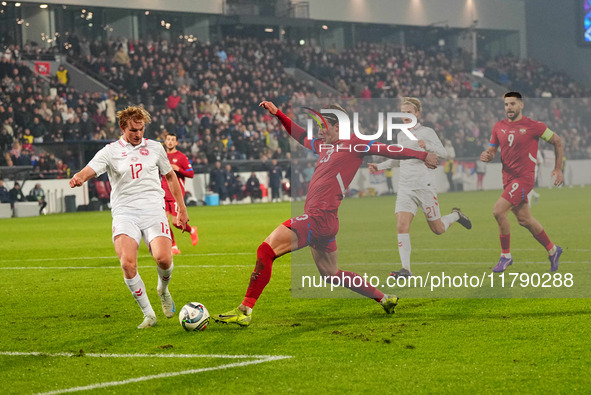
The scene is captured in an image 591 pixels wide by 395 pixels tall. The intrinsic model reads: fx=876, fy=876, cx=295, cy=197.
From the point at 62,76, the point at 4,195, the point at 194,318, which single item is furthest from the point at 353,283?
the point at 62,76

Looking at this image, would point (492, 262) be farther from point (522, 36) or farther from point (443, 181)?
point (522, 36)

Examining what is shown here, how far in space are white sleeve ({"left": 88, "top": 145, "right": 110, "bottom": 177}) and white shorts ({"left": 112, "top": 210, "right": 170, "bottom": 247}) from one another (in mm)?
473

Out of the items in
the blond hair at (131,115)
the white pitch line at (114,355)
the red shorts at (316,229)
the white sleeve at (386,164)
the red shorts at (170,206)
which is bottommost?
the white pitch line at (114,355)

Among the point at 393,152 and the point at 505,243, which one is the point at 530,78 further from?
the point at 393,152

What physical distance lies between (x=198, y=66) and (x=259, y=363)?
1453 inches

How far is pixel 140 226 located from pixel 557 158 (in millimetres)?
5353

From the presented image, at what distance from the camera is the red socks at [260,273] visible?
25.5ft

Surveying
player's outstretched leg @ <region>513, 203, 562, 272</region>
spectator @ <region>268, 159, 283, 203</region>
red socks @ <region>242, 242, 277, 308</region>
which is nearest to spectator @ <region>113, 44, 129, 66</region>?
spectator @ <region>268, 159, 283, 203</region>

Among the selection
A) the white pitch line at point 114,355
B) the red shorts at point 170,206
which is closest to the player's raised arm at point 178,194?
the white pitch line at point 114,355

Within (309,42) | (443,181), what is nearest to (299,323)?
(443,181)

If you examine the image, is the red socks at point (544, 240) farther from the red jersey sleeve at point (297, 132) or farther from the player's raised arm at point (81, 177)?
the player's raised arm at point (81, 177)

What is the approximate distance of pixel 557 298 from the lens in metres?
9.08

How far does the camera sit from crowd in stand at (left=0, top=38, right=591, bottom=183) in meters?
32.5

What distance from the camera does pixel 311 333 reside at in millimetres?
7305
